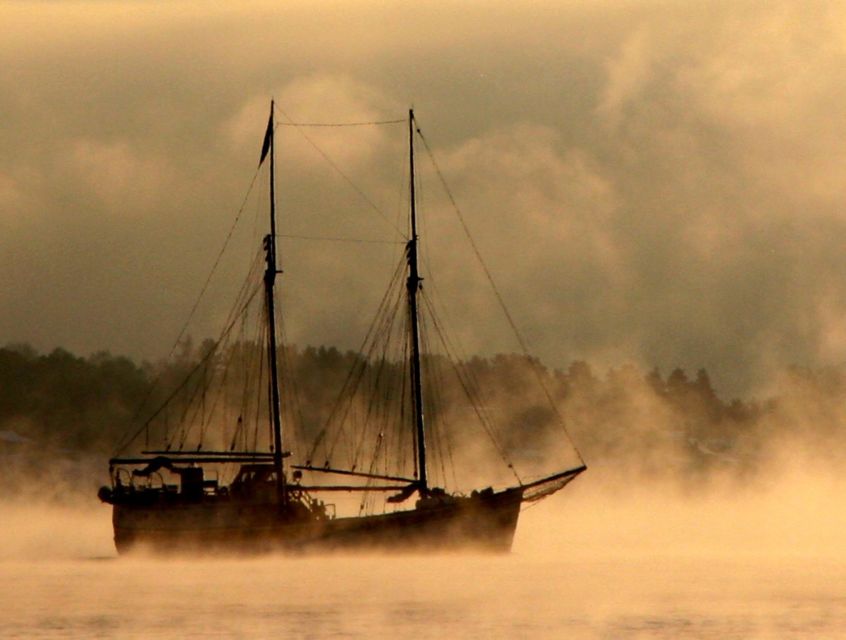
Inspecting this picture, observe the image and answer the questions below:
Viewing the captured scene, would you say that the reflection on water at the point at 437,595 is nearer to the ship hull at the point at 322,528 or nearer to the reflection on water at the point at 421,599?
the reflection on water at the point at 421,599

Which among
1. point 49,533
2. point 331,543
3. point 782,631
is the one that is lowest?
point 782,631

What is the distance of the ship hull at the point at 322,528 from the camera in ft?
402

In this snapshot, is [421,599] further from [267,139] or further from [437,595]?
[267,139]

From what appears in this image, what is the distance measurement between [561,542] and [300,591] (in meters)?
53.4

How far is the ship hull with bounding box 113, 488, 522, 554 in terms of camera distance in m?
123

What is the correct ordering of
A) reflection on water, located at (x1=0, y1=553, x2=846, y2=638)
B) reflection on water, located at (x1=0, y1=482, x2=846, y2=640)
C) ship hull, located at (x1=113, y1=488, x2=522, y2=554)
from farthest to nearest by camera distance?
1. ship hull, located at (x1=113, y1=488, x2=522, y2=554)
2. reflection on water, located at (x1=0, y1=482, x2=846, y2=640)
3. reflection on water, located at (x1=0, y1=553, x2=846, y2=638)

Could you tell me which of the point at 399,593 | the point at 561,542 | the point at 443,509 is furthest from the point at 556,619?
the point at 561,542

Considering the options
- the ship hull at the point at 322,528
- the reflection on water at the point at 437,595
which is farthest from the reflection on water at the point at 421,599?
the ship hull at the point at 322,528

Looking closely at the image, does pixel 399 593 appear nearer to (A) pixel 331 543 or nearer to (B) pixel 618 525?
(A) pixel 331 543

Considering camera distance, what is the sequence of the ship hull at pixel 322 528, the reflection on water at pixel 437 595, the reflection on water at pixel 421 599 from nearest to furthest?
the reflection on water at pixel 421 599, the reflection on water at pixel 437 595, the ship hull at pixel 322 528

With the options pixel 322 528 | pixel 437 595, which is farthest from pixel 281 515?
pixel 437 595

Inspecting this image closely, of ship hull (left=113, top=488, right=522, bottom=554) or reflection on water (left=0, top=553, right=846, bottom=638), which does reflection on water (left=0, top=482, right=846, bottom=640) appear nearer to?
reflection on water (left=0, top=553, right=846, bottom=638)

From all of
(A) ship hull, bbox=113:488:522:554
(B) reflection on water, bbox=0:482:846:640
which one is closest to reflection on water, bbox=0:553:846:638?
(B) reflection on water, bbox=0:482:846:640

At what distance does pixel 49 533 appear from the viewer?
175125 millimetres
